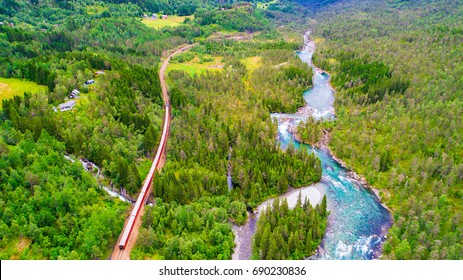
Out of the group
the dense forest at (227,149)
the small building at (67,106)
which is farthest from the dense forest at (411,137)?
the small building at (67,106)

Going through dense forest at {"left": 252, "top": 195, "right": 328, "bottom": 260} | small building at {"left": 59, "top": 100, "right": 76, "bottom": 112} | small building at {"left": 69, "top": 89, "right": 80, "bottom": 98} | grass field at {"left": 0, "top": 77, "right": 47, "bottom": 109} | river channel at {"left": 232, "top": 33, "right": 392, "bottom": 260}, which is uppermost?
grass field at {"left": 0, "top": 77, "right": 47, "bottom": 109}

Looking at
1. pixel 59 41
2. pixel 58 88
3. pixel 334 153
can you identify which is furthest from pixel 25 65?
pixel 334 153

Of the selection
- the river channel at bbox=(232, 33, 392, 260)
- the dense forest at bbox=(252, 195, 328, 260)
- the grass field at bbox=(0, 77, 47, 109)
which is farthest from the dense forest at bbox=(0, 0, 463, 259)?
the grass field at bbox=(0, 77, 47, 109)

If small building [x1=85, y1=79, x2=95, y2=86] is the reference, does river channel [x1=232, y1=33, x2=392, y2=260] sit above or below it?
below

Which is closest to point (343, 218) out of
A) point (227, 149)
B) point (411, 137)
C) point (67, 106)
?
point (227, 149)

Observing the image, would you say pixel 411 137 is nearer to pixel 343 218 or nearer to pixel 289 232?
pixel 343 218

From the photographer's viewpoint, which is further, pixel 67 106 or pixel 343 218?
pixel 67 106

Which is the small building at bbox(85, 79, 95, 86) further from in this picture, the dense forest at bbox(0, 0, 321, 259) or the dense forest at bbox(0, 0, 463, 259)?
the dense forest at bbox(0, 0, 463, 259)

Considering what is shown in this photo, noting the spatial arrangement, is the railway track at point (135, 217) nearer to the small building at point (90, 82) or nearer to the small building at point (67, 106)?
the small building at point (67, 106)
